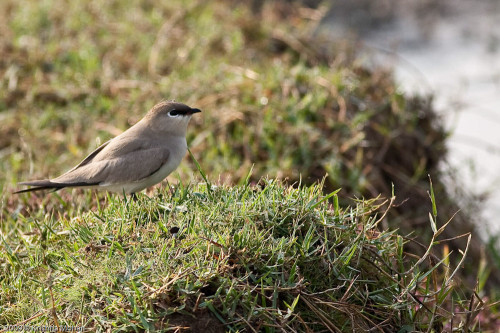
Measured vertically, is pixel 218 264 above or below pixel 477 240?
above

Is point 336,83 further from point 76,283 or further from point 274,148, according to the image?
point 76,283

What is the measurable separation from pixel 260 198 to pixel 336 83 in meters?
3.59

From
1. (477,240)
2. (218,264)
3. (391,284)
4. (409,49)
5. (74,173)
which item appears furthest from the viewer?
(409,49)

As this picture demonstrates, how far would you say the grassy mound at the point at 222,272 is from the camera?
3.06m

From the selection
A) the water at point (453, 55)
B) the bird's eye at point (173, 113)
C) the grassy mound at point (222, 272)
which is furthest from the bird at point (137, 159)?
the water at point (453, 55)

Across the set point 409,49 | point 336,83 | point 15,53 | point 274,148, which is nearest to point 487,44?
point 409,49

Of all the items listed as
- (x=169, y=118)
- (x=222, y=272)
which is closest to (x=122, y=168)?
(x=169, y=118)

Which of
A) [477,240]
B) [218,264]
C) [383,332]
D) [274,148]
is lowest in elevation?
[477,240]

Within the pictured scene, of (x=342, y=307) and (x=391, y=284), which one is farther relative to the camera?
(x=391, y=284)

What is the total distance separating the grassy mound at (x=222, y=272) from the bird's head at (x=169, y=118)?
38.3 inches

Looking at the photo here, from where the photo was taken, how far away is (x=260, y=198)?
350cm

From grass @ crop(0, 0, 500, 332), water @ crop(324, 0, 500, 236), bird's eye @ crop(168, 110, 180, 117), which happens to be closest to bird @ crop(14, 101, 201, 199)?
bird's eye @ crop(168, 110, 180, 117)

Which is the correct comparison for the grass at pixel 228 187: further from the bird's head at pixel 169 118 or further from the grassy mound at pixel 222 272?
the bird's head at pixel 169 118

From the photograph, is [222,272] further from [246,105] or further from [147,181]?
[246,105]
